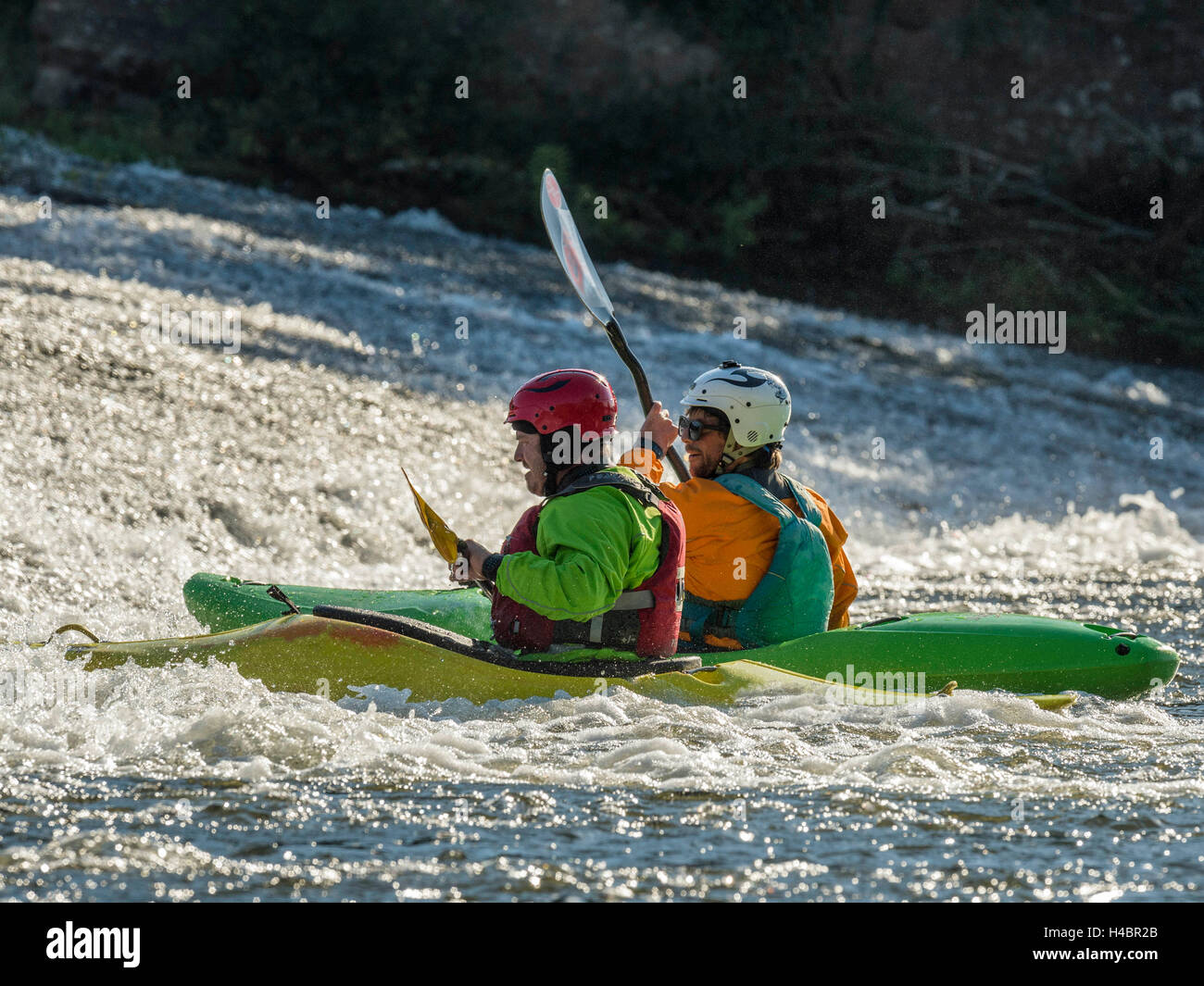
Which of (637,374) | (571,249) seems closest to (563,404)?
(637,374)

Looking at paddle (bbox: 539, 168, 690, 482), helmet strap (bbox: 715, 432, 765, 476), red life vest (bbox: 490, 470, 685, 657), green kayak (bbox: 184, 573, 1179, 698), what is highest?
paddle (bbox: 539, 168, 690, 482)

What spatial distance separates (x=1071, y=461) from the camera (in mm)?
13375

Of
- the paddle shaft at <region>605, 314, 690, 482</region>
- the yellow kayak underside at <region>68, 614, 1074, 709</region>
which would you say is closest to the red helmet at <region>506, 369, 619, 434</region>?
the yellow kayak underside at <region>68, 614, 1074, 709</region>

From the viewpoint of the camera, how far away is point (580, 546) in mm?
4480

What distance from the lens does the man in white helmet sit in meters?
5.49

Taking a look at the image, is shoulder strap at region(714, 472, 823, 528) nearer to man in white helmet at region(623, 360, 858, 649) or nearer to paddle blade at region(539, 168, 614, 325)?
man in white helmet at region(623, 360, 858, 649)

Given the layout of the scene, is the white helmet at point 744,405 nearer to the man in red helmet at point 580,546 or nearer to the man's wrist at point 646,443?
the man's wrist at point 646,443

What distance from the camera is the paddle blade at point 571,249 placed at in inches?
268

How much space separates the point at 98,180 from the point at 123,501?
8.11 m

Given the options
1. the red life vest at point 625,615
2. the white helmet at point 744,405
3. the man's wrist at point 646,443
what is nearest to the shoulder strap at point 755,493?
the white helmet at point 744,405

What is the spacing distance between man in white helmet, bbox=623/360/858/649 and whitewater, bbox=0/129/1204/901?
60 centimetres
